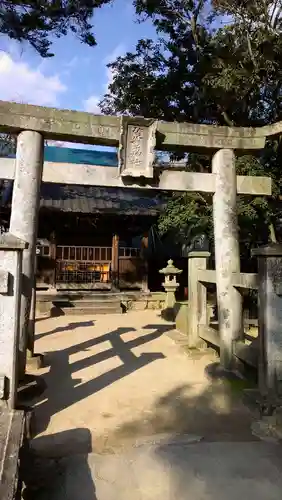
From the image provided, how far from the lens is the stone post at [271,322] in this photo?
4078 millimetres

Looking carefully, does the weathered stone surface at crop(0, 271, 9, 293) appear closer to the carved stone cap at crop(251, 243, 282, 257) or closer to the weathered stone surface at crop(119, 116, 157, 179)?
the weathered stone surface at crop(119, 116, 157, 179)

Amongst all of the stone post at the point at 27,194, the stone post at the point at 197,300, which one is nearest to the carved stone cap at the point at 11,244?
the stone post at the point at 27,194

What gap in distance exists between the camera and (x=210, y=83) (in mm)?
10727

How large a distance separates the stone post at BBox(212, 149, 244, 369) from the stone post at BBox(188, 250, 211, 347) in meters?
1.07

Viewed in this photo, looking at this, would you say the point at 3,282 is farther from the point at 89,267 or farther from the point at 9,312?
the point at 89,267

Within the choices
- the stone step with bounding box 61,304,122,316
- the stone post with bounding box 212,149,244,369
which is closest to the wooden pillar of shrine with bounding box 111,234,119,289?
the stone step with bounding box 61,304,122,316

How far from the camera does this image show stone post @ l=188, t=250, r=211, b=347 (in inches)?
278

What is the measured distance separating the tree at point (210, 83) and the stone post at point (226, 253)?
389 cm

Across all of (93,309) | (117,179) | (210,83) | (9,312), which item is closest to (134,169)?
(117,179)

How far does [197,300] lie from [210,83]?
22.6 ft

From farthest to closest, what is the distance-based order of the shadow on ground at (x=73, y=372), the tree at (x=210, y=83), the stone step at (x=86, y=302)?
the stone step at (x=86, y=302)
the tree at (x=210, y=83)
the shadow on ground at (x=73, y=372)

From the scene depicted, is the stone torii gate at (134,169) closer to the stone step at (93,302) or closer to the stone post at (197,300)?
the stone post at (197,300)

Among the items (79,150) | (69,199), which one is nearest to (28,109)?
(69,199)

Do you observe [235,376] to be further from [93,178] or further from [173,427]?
[93,178]
